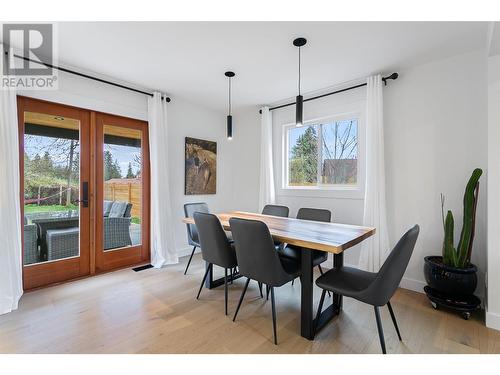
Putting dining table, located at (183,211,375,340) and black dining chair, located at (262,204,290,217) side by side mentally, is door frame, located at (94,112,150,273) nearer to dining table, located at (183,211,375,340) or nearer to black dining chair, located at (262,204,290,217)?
black dining chair, located at (262,204,290,217)

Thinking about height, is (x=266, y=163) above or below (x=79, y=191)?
above

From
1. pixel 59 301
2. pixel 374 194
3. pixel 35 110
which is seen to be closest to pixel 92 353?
pixel 59 301

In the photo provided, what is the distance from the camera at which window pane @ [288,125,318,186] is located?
3.73m

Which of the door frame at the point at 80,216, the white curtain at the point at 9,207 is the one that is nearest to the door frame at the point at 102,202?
the door frame at the point at 80,216

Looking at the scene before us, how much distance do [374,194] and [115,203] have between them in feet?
11.1

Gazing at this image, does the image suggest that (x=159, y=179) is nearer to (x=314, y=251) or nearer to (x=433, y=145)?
(x=314, y=251)

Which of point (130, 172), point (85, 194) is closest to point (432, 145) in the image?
point (130, 172)

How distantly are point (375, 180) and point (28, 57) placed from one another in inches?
159

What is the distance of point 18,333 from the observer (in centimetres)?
190

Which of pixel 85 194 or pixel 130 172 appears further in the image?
pixel 130 172

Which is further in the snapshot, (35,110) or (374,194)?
(374,194)

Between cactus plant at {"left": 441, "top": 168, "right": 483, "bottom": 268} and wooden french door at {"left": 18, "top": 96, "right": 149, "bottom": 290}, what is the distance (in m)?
3.67

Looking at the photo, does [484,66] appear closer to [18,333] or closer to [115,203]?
[115,203]

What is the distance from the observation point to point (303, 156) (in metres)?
3.85
